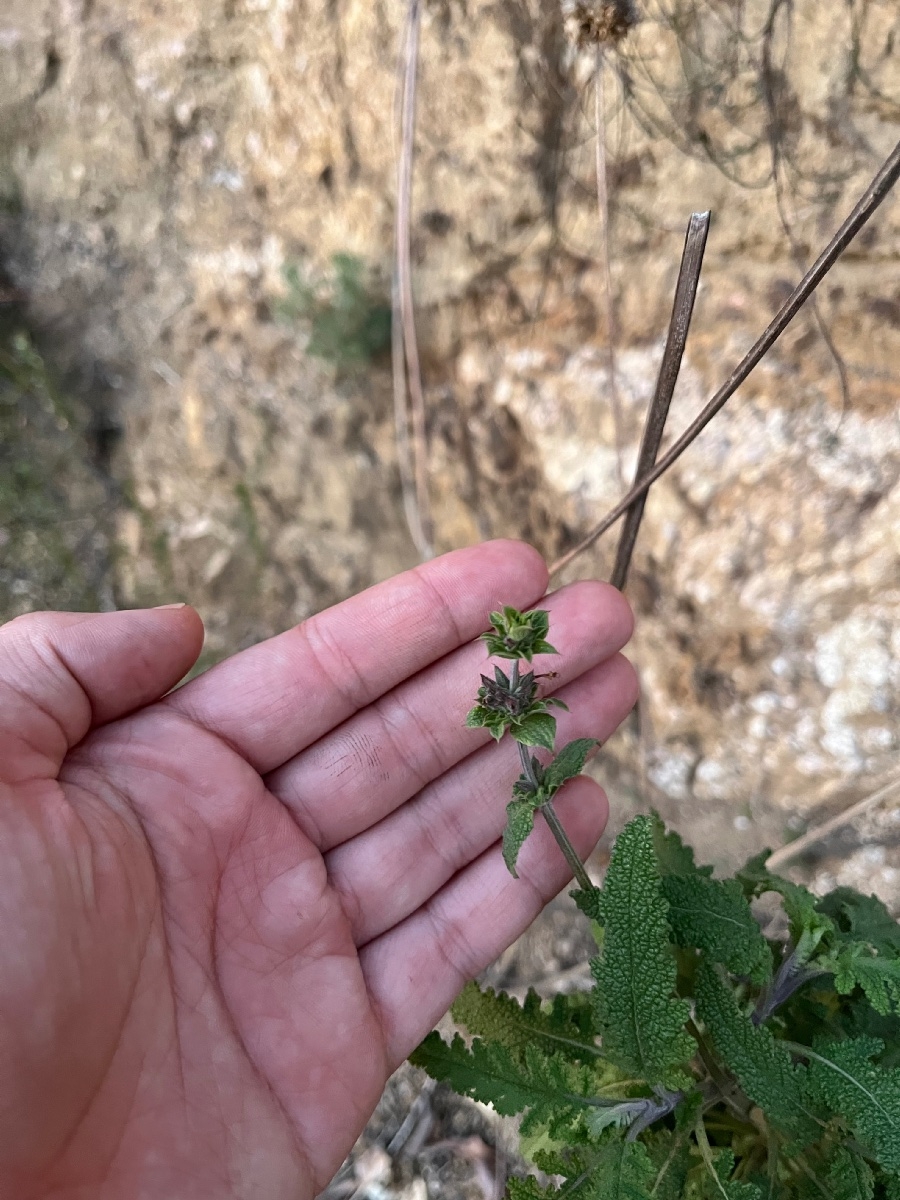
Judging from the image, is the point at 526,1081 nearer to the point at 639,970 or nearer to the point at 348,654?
the point at 639,970

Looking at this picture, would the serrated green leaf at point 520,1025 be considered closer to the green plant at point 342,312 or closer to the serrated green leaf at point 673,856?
the serrated green leaf at point 673,856

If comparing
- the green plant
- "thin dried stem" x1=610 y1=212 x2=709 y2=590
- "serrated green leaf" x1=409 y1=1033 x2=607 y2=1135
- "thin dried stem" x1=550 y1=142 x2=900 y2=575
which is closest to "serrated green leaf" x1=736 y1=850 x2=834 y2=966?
"serrated green leaf" x1=409 y1=1033 x2=607 y2=1135

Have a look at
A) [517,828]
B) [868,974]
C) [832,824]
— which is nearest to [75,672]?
[517,828]

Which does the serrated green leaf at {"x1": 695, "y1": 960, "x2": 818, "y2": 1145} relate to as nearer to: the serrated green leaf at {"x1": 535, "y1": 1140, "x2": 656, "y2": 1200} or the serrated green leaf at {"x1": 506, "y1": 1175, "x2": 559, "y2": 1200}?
the serrated green leaf at {"x1": 535, "y1": 1140, "x2": 656, "y2": 1200}

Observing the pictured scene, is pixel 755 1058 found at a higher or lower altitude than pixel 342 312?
lower

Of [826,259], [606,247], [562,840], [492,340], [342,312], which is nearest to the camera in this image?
[826,259]

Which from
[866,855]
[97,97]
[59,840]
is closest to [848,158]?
[866,855]

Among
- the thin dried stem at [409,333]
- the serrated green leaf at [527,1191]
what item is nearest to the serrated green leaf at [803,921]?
the serrated green leaf at [527,1191]
